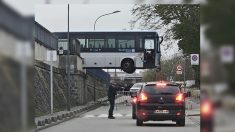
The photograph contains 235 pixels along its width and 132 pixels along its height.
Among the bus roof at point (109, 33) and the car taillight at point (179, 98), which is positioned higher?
the bus roof at point (109, 33)

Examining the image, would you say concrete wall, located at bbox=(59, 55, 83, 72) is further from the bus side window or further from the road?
the road

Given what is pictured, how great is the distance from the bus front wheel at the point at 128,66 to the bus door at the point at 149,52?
3.23ft

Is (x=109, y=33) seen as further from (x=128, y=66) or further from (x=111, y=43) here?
(x=128, y=66)

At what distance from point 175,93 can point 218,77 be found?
16.8 meters

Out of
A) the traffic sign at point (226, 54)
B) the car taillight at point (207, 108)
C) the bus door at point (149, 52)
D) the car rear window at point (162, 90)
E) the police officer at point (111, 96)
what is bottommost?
the police officer at point (111, 96)

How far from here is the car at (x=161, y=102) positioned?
2012 centimetres

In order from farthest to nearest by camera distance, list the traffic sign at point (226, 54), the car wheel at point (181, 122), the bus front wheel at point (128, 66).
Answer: the bus front wheel at point (128, 66)
the car wheel at point (181, 122)
the traffic sign at point (226, 54)

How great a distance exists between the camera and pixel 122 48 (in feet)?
151

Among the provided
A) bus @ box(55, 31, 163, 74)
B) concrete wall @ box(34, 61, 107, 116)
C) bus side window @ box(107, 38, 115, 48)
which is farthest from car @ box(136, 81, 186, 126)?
bus side window @ box(107, 38, 115, 48)

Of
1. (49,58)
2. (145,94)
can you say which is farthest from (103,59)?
(145,94)

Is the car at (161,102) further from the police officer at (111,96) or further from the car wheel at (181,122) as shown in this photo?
the police officer at (111,96)

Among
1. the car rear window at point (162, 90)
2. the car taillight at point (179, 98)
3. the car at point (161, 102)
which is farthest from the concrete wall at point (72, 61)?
the car taillight at point (179, 98)

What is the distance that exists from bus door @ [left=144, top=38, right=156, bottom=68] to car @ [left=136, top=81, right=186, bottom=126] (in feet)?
80.4

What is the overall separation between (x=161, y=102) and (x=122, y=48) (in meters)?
26.0
